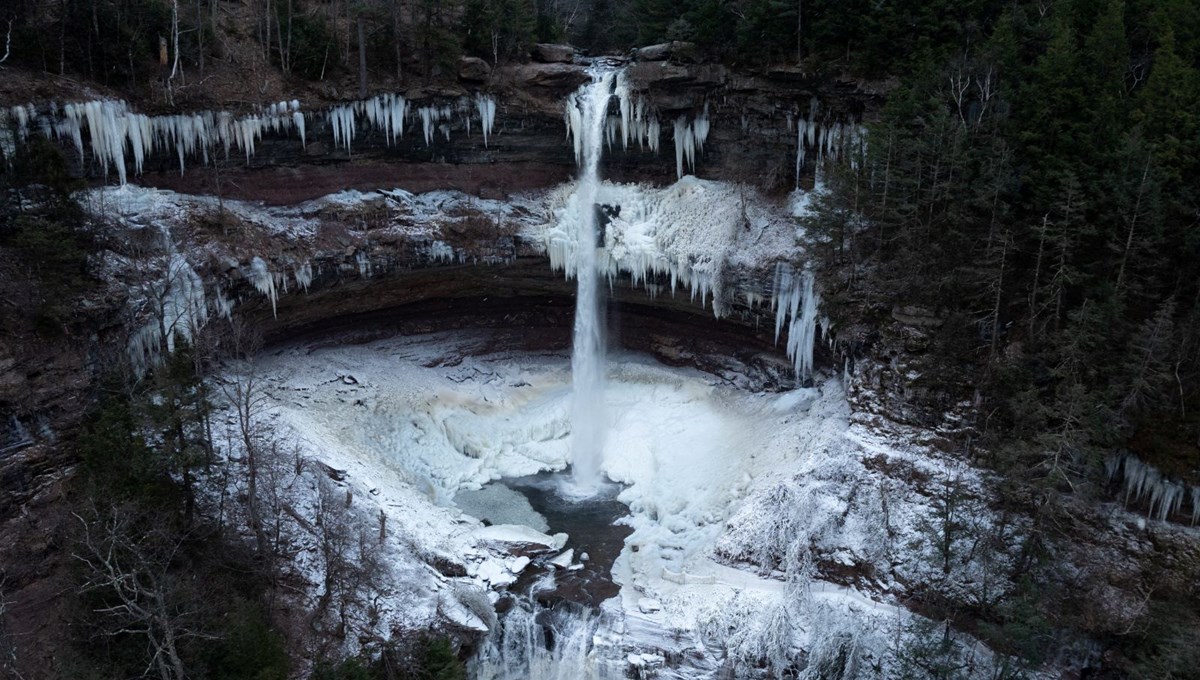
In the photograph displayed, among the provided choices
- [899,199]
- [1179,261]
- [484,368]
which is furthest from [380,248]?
[1179,261]

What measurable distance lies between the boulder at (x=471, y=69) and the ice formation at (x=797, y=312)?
1500 cm

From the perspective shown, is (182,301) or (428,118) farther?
(428,118)

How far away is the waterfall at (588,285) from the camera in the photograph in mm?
34312

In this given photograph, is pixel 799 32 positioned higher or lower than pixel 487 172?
higher

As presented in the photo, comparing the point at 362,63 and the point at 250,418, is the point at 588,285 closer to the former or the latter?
the point at 362,63

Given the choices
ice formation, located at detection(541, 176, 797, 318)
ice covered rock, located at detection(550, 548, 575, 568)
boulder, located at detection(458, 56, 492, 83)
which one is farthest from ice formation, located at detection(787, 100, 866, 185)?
ice covered rock, located at detection(550, 548, 575, 568)

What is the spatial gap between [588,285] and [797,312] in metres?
8.74

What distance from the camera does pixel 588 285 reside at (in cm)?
3581

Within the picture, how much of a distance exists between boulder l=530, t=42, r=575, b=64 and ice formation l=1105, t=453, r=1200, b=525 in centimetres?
2676

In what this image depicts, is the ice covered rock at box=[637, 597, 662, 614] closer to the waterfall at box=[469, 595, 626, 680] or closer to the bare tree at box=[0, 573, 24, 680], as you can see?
the waterfall at box=[469, 595, 626, 680]

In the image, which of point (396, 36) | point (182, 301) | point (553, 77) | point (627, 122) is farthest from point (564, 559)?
point (396, 36)

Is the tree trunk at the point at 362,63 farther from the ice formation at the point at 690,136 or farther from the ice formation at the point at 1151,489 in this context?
the ice formation at the point at 1151,489

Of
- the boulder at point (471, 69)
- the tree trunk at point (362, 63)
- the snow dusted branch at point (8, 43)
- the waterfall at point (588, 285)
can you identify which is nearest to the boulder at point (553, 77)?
the waterfall at point (588, 285)

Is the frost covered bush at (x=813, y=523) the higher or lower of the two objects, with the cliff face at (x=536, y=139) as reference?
lower
